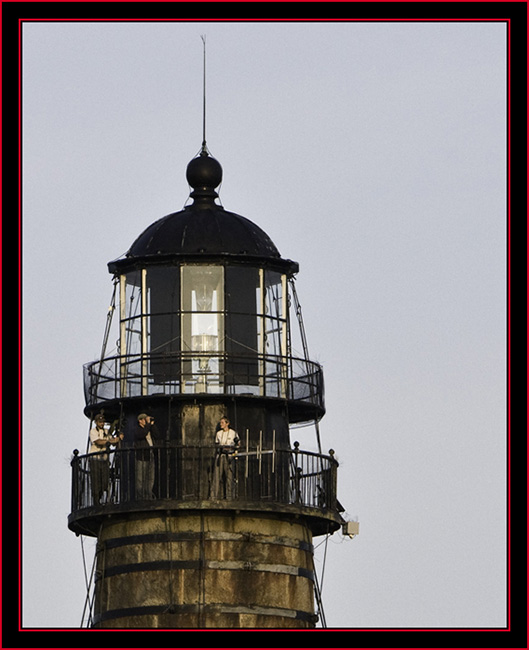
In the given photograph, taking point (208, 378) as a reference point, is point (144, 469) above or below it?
below

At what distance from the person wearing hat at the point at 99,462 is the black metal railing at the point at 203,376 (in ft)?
2.93

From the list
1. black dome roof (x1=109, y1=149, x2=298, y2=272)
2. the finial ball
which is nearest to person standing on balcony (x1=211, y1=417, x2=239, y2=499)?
black dome roof (x1=109, y1=149, x2=298, y2=272)

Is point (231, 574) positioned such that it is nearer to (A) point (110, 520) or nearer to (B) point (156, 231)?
(A) point (110, 520)

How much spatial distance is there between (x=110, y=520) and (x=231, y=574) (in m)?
2.68

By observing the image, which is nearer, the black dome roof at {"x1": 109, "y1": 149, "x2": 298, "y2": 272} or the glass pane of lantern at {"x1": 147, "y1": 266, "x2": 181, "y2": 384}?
the glass pane of lantern at {"x1": 147, "y1": 266, "x2": 181, "y2": 384}

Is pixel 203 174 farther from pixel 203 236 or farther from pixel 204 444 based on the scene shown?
pixel 204 444

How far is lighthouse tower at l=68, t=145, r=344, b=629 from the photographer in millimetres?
49281

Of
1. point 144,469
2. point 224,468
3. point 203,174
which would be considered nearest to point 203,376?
point 224,468

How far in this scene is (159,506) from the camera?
4912cm

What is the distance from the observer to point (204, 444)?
5003cm

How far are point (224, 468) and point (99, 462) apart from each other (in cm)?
256

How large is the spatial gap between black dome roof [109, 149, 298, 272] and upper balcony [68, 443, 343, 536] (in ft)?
12.9

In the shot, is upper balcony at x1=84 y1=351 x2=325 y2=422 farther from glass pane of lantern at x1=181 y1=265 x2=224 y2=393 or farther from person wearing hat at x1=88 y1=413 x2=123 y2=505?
person wearing hat at x1=88 y1=413 x2=123 y2=505
